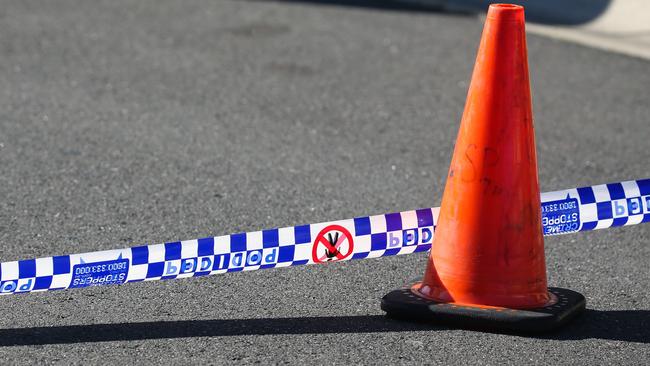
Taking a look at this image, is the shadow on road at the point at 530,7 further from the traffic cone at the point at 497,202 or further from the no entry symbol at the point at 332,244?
the no entry symbol at the point at 332,244

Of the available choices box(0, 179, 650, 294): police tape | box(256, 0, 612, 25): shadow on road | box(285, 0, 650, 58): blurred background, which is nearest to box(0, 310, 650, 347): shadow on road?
box(0, 179, 650, 294): police tape

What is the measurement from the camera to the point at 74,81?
9031 mm

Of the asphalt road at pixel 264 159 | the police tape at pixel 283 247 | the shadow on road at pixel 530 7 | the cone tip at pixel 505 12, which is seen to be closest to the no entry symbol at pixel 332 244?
the police tape at pixel 283 247

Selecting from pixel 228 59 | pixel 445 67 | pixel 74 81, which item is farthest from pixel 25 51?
pixel 445 67

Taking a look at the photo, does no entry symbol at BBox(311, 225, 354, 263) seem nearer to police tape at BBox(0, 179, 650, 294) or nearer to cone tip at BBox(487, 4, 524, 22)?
police tape at BBox(0, 179, 650, 294)

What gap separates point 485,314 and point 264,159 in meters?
2.83

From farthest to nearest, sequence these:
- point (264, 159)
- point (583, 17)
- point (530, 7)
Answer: point (530, 7)
point (583, 17)
point (264, 159)

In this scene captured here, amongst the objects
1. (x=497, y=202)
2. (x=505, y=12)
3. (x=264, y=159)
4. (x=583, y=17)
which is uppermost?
(x=505, y=12)

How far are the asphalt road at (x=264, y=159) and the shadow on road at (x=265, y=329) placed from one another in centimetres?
1

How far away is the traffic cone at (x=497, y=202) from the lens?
15.7ft

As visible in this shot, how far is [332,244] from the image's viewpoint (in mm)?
4980

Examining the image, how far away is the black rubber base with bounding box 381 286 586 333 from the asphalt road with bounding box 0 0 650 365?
0.05 meters

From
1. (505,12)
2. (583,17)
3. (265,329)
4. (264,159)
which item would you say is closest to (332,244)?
(265,329)

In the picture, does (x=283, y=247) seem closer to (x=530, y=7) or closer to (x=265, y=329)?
(x=265, y=329)
